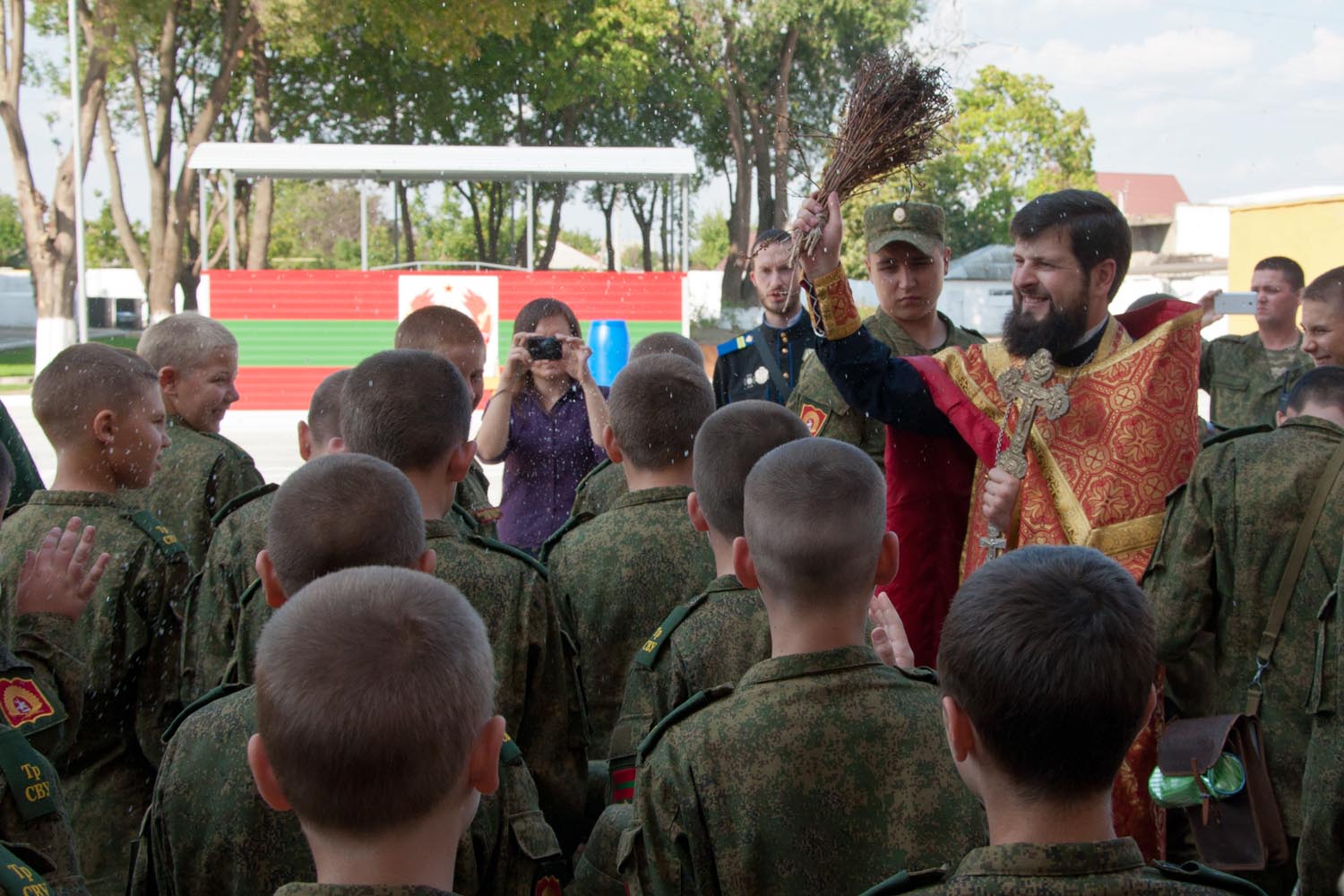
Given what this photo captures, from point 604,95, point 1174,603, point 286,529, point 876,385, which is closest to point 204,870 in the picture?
point 286,529

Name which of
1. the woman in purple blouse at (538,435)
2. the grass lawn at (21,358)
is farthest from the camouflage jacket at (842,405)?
the grass lawn at (21,358)

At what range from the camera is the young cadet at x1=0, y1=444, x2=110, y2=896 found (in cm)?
232

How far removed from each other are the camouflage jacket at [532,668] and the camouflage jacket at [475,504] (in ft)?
3.23

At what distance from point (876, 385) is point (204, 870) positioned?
2.39 metres

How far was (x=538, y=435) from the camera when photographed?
5.55m

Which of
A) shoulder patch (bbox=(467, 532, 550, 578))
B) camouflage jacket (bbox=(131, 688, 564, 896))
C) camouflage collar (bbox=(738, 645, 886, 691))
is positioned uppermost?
shoulder patch (bbox=(467, 532, 550, 578))

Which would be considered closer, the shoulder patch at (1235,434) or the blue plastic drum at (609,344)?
the shoulder patch at (1235,434)

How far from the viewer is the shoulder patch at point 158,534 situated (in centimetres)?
369

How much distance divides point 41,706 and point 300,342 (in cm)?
1689

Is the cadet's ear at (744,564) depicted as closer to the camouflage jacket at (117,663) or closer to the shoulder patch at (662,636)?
the shoulder patch at (662,636)

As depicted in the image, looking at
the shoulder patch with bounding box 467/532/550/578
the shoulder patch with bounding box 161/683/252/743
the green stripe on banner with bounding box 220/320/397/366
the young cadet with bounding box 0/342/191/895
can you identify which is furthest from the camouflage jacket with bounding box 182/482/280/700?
the green stripe on banner with bounding box 220/320/397/366

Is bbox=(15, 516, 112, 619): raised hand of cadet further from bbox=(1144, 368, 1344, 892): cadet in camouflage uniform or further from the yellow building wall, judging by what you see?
the yellow building wall

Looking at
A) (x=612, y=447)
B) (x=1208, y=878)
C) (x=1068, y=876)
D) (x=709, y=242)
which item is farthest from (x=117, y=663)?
(x=709, y=242)

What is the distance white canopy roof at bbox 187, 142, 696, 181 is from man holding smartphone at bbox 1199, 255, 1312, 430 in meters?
14.4
